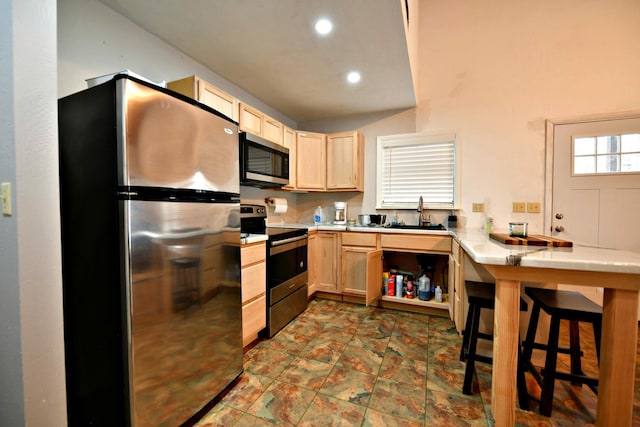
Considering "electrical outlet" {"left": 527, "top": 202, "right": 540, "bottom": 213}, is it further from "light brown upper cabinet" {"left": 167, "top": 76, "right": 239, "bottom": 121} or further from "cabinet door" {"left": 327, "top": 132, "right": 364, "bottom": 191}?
"light brown upper cabinet" {"left": 167, "top": 76, "right": 239, "bottom": 121}

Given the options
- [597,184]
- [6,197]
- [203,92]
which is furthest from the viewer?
[597,184]

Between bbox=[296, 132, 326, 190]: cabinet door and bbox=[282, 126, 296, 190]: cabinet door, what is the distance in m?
0.06

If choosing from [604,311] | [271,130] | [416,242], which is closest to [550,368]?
[604,311]

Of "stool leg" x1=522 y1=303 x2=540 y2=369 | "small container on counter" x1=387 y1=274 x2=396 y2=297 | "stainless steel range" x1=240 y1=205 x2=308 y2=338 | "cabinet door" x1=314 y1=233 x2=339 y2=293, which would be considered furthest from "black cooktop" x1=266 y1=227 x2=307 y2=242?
"stool leg" x1=522 y1=303 x2=540 y2=369

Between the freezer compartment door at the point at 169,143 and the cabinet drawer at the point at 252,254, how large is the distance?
0.54 meters

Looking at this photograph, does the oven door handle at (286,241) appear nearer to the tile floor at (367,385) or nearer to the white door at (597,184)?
the tile floor at (367,385)

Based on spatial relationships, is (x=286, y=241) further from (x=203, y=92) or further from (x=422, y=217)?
(x=422, y=217)

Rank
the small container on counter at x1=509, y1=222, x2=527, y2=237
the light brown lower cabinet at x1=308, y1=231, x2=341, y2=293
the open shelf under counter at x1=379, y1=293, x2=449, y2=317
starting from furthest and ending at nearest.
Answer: the light brown lower cabinet at x1=308, y1=231, x2=341, y2=293
the open shelf under counter at x1=379, y1=293, x2=449, y2=317
the small container on counter at x1=509, y1=222, x2=527, y2=237

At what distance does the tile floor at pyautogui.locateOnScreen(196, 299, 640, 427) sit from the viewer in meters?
1.39

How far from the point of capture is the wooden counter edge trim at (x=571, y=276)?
1037 millimetres

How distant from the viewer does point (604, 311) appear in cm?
112

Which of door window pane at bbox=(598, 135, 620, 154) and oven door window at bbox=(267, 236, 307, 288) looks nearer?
oven door window at bbox=(267, 236, 307, 288)

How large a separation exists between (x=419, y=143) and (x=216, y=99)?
7.77ft

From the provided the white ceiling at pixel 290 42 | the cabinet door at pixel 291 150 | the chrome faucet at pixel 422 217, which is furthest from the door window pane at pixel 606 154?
the cabinet door at pixel 291 150
